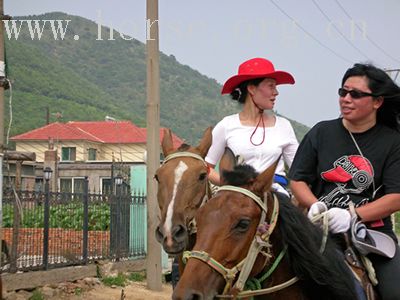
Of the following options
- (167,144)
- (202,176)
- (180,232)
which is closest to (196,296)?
(180,232)

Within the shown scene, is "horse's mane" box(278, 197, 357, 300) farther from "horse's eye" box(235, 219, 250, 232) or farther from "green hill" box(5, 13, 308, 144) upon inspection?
"green hill" box(5, 13, 308, 144)

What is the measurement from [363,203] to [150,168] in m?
9.43

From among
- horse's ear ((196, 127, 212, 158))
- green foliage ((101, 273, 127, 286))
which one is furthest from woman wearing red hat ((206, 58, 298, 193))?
green foliage ((101, 273, 127, 286))

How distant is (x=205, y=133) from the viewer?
6.47m

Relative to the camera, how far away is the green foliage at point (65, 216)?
12.0 meters

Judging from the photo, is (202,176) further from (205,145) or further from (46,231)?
(46,231)

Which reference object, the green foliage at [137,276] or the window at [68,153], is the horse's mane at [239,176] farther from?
the window at [68,153]

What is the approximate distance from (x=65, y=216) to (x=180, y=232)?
307 inches

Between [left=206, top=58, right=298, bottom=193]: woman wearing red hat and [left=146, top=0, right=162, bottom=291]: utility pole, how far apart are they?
7.45 m

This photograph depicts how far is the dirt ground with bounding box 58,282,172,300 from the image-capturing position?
41.4ft

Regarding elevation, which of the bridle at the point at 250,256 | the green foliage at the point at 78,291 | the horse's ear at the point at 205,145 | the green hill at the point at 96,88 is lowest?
the green foliage at the point at 78,291

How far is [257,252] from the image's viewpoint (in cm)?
365

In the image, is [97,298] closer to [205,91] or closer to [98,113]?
[98,113]

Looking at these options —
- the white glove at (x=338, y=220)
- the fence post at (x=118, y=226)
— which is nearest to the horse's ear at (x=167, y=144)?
the white glove at (x=338, y=220)
